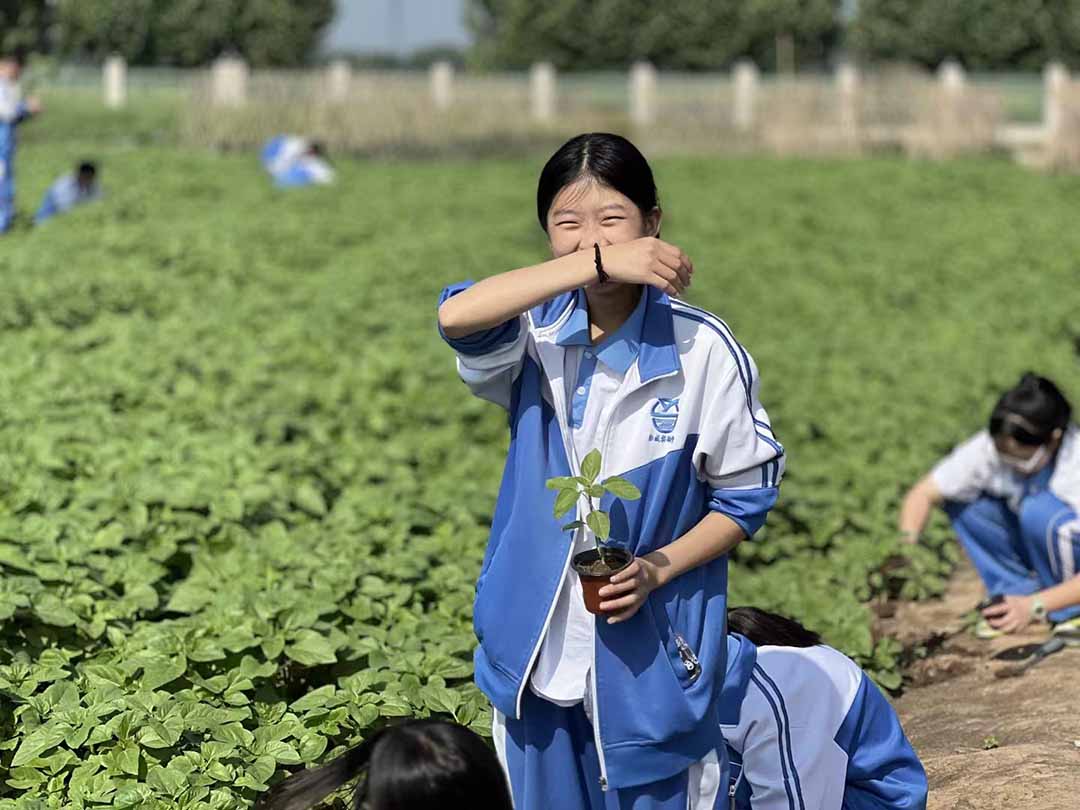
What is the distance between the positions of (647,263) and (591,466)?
34 centimetres

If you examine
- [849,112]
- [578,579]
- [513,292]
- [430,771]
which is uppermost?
[513,292]

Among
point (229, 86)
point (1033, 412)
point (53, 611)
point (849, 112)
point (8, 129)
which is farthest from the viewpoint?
point (849, 112)

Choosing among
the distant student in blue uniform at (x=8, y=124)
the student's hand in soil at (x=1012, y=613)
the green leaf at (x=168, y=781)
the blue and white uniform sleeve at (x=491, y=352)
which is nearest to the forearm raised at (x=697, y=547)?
the blue and white uniform sleeve at (x=491, y=352)

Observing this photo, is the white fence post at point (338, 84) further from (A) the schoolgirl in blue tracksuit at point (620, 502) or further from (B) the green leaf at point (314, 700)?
(A) the schoolgirl in blue tracksuit at point (620, 502)

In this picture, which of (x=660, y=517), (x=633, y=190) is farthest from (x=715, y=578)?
(x=633, y=190)

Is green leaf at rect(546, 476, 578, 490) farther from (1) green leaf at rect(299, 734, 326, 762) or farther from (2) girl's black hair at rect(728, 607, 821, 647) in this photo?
(1) green leaf at rect(299, 734, 326, 762)

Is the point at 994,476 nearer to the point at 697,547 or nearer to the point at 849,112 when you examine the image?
the point at 697,547

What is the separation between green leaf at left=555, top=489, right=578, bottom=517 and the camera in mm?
2568

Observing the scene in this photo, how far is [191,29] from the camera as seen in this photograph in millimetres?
51125

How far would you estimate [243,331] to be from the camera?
8469 mm

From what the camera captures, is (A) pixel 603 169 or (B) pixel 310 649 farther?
(B) pixel 310 649

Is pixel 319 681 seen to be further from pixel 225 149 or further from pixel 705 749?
pixel 225 149

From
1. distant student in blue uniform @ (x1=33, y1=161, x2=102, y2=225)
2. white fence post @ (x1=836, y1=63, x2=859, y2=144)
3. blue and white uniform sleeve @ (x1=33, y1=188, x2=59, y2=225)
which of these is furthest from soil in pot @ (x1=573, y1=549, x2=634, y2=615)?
white fence post @ (x1=836, y1=63, x2=859, y2=144)

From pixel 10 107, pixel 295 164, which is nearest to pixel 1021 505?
pixel 10 107
